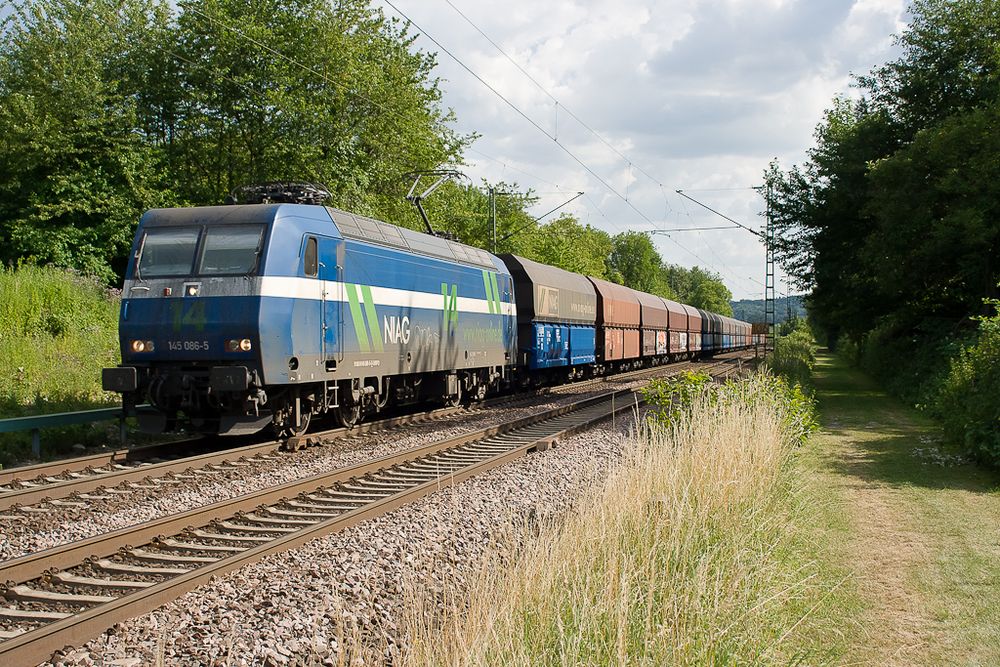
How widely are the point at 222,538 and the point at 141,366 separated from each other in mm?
5525

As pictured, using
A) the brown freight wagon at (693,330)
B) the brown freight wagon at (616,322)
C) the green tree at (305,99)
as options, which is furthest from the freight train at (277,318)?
the brown freight wagon at (693,330)

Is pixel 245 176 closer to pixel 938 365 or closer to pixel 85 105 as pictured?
pixel 85 105

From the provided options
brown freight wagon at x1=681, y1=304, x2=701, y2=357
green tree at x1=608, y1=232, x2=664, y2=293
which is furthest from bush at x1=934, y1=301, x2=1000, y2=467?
green tree at x1=608, y1=232, x2=664, y2=293

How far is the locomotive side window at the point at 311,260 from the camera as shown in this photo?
39.2 ft

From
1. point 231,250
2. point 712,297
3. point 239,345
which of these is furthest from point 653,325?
point 712,297

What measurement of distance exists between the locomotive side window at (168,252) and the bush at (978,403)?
1093 centimetres

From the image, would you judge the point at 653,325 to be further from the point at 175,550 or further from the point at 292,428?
the point at 175,550

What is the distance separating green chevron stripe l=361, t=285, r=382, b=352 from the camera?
1350 centimetres

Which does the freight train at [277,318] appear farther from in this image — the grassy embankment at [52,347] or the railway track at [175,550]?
the railway track at [175,550]

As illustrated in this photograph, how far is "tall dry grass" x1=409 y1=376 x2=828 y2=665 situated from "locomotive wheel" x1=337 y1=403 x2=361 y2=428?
780cm

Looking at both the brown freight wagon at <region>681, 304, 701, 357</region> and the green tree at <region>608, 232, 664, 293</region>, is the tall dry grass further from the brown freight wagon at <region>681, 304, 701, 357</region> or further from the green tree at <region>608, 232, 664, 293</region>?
the green tree at <region>608, 232, 664, 293</region>

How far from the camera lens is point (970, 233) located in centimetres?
2017

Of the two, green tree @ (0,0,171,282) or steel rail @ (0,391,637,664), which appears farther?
green tree @ (0,0,171,282)

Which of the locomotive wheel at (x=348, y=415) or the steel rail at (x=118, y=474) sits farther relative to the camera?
the locomotive wheel at (x=348, y=415)
